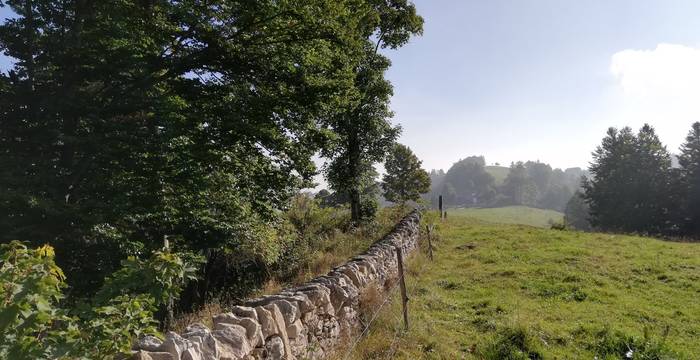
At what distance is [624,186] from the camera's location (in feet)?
164

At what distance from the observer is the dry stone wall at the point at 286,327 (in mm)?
3654

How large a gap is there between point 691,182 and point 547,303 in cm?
4717

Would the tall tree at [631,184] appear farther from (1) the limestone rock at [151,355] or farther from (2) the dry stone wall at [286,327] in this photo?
(1) the limestone rock at [151,355]

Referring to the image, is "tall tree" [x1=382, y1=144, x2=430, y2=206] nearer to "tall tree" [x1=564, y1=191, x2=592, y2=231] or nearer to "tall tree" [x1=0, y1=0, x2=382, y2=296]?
"tall tree" [x1=0, y1=0, x2=382, y2=296]

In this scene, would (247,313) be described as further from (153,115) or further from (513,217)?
(513,217)

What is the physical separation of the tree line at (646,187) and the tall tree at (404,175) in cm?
2084

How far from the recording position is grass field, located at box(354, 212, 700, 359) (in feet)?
24.5

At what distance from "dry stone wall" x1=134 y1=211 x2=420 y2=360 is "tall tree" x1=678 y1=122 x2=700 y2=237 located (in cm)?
4772

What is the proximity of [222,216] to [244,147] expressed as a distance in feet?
9.39

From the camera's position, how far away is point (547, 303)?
11.2 meters

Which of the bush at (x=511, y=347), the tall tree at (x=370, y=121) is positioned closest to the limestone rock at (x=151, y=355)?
the bush at (x=511, y=347)

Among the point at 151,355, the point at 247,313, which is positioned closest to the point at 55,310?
the point at 151,355

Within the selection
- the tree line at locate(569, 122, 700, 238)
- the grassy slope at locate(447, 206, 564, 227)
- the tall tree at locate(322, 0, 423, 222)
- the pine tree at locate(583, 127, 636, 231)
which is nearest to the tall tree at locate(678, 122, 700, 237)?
the tree line at locate(569, 122, 700, 238)

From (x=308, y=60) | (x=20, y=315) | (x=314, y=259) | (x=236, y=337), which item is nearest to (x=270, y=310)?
(x=236, y=337)
